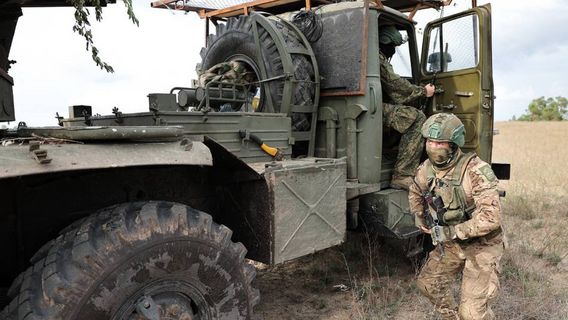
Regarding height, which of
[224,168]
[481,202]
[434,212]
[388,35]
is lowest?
[434,212]

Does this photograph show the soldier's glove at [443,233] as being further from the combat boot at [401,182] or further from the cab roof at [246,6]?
the cab roof at [246,6]

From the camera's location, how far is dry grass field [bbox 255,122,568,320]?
12.7 feet

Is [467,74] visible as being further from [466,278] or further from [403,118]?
[466,278]

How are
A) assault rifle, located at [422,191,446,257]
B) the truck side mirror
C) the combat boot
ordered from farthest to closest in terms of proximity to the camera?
the truck side mirror < the combat boot < assault rifle, located at [422,191,446,257]

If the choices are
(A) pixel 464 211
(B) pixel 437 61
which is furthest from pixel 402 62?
(A) pixel 464 211

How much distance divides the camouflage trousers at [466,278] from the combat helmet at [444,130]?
0.70 metres

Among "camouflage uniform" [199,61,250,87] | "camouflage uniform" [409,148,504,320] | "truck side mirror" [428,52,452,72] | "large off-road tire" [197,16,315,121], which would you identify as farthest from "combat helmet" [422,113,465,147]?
"truck side mirror" [428,52,452,72]

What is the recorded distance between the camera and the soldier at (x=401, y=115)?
4.48 metres

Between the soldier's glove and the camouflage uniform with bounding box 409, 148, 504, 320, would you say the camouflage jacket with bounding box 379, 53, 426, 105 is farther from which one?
the soldier's glove

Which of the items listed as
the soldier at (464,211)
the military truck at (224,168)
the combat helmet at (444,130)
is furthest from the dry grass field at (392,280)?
the combat helmet at (444,130)

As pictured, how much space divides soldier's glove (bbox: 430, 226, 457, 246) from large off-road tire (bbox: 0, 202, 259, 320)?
1254mm

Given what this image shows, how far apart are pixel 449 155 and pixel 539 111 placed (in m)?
45.9

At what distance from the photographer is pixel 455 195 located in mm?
3150

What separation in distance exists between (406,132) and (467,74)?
0.96m
